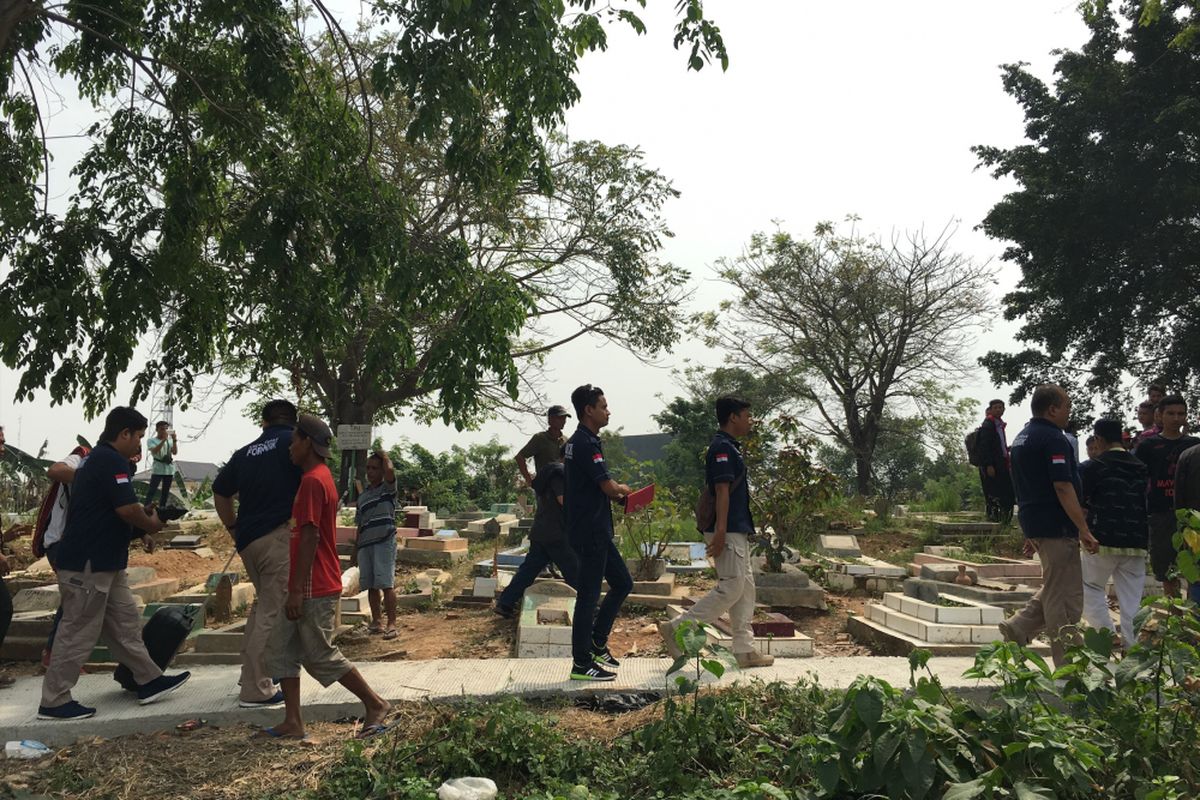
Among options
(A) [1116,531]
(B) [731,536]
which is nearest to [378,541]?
(B) [731,536]

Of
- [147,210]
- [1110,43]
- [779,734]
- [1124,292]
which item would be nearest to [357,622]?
[147,210]

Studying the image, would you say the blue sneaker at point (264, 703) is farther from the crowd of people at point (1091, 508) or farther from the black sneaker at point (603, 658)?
the crowd of people at point (1091, 508)

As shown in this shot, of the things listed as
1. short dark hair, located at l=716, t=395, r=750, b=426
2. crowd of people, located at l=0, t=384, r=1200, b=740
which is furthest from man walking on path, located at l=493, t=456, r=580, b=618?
short dark hair, located at l=716, t=395, r=750, b=426

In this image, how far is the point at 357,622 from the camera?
833 centimetres

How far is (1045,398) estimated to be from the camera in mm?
5957

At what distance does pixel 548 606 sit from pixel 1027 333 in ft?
52.2

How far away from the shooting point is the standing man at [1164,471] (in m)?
7.08

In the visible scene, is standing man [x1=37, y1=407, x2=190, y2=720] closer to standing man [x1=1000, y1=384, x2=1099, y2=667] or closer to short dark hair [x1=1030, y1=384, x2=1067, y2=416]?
standing man [x1=1000, y1=384, x2=1099, y2=667]

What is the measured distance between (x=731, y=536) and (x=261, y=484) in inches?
113

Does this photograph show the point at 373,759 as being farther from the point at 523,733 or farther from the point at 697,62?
the point at 697,62

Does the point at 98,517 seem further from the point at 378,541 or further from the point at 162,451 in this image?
the point at 162,451

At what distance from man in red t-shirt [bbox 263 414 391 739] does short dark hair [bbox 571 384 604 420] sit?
1762mm

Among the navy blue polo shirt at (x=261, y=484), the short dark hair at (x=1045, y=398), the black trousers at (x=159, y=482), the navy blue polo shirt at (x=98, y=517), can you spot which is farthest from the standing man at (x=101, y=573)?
the black trousers at (x=159, y=482)

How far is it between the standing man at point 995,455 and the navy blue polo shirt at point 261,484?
26.9 feet
